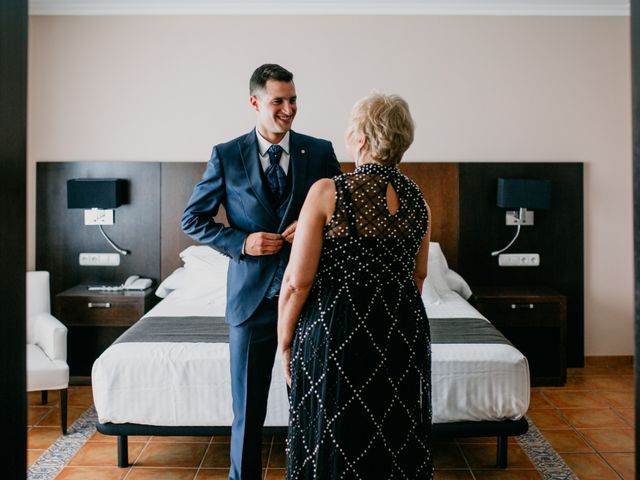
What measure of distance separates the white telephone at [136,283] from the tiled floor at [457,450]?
86 centimetres

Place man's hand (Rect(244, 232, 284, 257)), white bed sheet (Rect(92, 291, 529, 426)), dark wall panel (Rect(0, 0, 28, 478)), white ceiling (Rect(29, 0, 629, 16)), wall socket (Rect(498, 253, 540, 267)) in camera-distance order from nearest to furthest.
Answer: dark wall panel (Rect(0, 0, 28, 478)) < man's hand (Rect(244, 232, 284, 257)) < white bed sheet (Rect(92, 291, 529, 426)) < white ceiling (Rect(29, 0, 629, 16)) < wall socket (Rect(498, 253, 540, 267))

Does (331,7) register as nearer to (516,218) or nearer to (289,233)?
(516,218)

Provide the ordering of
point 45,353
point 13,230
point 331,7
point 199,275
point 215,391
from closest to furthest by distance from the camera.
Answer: point 13,230 → point 215,391 → point 45,353 → point 199,275 → point 331,7

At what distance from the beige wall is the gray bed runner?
1.73 metres

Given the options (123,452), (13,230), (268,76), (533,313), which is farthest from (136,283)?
(13,230)

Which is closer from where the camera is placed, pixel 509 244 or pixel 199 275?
pixel 199 275

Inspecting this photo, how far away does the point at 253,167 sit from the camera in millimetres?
2383

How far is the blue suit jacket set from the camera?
236 centimetres

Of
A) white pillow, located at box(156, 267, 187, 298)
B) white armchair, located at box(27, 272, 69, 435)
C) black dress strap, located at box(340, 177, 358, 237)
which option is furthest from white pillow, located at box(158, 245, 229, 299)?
black dress strap, located at box(340, 177, 358, 237)

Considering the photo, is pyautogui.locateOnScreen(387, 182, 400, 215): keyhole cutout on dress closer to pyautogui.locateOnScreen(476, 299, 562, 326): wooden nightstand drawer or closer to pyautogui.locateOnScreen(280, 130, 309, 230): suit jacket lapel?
pyautogui.locateOnScreen(280, 130, 309, 230): suit jacket lapel

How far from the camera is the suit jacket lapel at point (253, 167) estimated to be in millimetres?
2359

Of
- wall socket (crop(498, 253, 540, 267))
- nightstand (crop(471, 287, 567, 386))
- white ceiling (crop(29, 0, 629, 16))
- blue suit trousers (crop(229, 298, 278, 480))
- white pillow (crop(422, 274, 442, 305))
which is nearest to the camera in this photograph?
blue suit trousers (crop(229, 298, 278, 480))

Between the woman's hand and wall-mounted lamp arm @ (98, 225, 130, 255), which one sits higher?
wall-mounted lamp arm @ (98, 225, 130, 255)

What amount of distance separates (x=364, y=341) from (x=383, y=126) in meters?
0.61
